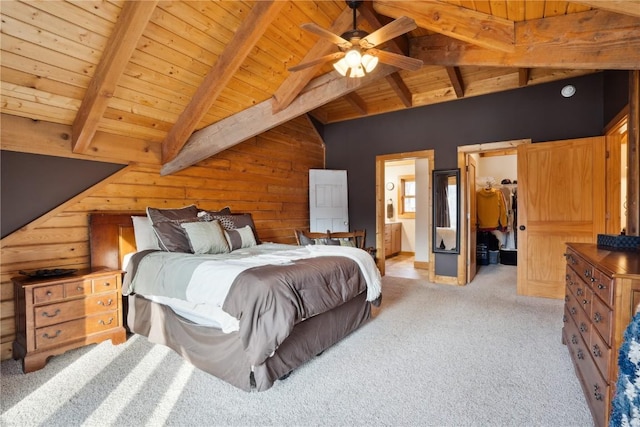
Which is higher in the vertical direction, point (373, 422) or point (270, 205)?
point (270, 205)

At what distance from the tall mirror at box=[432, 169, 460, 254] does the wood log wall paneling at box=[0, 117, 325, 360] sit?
225 cm

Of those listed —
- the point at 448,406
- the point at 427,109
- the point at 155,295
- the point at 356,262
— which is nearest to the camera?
the point at 448,406

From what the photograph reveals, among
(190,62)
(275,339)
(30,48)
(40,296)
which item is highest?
(190,62)

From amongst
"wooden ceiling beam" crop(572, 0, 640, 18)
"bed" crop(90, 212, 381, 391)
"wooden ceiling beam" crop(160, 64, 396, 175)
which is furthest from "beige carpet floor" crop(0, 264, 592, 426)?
"wooden ceiling beam" crop(572, 0, 640, 18)

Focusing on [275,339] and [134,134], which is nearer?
[275,339]

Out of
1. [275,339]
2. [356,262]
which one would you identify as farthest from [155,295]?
[356,262]

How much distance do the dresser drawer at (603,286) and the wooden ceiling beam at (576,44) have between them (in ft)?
5.92

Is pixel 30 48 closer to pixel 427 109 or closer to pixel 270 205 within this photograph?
pixel 270 205

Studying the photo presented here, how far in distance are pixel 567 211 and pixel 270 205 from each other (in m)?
4.11

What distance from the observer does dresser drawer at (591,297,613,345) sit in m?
1.49

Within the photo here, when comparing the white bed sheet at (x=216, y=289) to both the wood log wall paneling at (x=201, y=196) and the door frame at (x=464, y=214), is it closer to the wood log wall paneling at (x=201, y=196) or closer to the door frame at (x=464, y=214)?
the wood log wall paneling at (x=201, y=196)

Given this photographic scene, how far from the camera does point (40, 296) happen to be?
239 centimetres

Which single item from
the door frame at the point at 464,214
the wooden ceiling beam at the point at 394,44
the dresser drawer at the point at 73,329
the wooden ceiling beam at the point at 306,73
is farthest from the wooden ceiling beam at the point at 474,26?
the dresser drawer at the point at 73,329

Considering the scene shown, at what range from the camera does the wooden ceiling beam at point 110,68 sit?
2.15m
